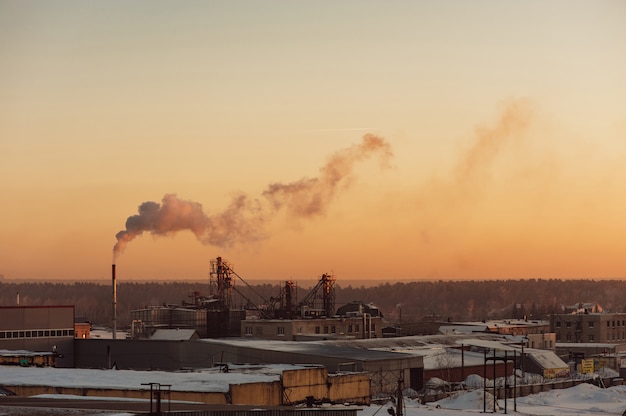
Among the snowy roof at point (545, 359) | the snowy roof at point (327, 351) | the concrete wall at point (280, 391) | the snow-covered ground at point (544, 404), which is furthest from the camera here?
the snowy roof at point (545, 359)

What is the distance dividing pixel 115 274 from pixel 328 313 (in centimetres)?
2402

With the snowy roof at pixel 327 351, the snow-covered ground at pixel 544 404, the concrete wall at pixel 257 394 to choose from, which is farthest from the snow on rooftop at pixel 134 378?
the snowy roof at pixel 327 351

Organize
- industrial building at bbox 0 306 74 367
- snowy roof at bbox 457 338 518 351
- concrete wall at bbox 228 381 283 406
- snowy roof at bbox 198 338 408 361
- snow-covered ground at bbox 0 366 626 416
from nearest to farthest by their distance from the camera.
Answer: concrete wall at bbox 228 381 283 406 < snow-covered ground at bbox 0 366 626 416 < snowy roof at bbox 198 338 408 361 < industrial building at bbox 0 306 74 367 < snowy roof at bbox 457 338 518 351

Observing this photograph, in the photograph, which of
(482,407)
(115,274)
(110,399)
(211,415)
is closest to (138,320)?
(115,274)

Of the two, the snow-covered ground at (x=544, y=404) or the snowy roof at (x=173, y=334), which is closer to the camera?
the snow-covered ground at (x=544, y=404)

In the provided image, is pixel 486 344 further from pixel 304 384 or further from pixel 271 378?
pixel 271 378

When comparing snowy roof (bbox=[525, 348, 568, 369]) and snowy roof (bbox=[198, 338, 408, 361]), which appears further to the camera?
snowy roof (bbox=[525, 348, 568, 369])

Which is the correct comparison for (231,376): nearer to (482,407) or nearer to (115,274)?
(482,407)

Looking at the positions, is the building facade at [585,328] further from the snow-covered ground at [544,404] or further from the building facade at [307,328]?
the snow-covered ground at [544,404]

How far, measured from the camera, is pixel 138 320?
96000 millimetres

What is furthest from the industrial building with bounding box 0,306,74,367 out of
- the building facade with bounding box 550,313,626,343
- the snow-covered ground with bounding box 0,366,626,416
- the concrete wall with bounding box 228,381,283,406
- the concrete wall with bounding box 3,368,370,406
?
the building facade with bounding box 550,313,626,343

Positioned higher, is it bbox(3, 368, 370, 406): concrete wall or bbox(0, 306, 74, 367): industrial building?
bbox(0, 306, 74, 367): industrial building

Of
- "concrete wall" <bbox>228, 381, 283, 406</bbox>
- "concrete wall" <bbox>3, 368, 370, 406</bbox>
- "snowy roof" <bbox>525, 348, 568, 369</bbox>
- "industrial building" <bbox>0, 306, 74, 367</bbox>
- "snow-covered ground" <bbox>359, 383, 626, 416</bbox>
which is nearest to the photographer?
"concrete wall" <bbox>3, 368, 370, 406</bbox>

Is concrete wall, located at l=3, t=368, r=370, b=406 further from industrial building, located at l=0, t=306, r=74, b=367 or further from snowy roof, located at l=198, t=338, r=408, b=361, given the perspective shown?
industrial building, located at l=0, t=306, r=74, b=367
